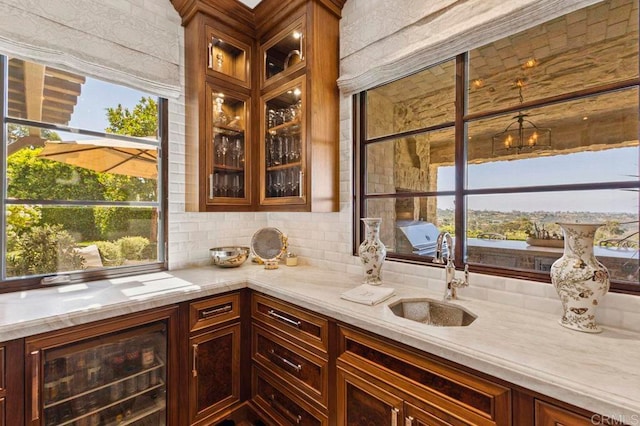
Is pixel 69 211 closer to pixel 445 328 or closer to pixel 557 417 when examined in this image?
pixel 445 328

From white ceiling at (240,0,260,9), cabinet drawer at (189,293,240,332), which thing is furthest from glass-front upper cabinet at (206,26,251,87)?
cabinet drawer at (189,293,240,332)

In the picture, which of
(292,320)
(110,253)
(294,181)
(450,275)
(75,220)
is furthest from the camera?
(294,181)

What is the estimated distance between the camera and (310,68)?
1970 mm

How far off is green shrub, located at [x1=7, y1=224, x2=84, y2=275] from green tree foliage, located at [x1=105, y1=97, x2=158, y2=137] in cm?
77

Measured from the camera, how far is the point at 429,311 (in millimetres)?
1550

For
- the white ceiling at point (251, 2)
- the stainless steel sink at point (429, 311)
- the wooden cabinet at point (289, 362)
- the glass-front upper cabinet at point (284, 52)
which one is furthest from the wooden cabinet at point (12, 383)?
the white ceiling at point (251, 2)

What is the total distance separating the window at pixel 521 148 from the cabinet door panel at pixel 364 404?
0.83 m

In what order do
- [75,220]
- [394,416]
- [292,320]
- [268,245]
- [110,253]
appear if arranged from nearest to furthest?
[394,416] → [292,320] → [75,220] → [110,253] → [268,245]

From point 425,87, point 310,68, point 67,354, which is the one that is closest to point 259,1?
point 310,68

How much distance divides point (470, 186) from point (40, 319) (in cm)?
224

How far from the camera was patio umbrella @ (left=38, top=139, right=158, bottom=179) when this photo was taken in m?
1.83

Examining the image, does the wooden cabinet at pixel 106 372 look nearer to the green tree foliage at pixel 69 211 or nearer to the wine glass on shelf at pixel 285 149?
the green tree foliage at pixel 69 211

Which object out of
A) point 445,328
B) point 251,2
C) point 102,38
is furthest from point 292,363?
point 251,2

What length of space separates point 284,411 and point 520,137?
2.09 meters
